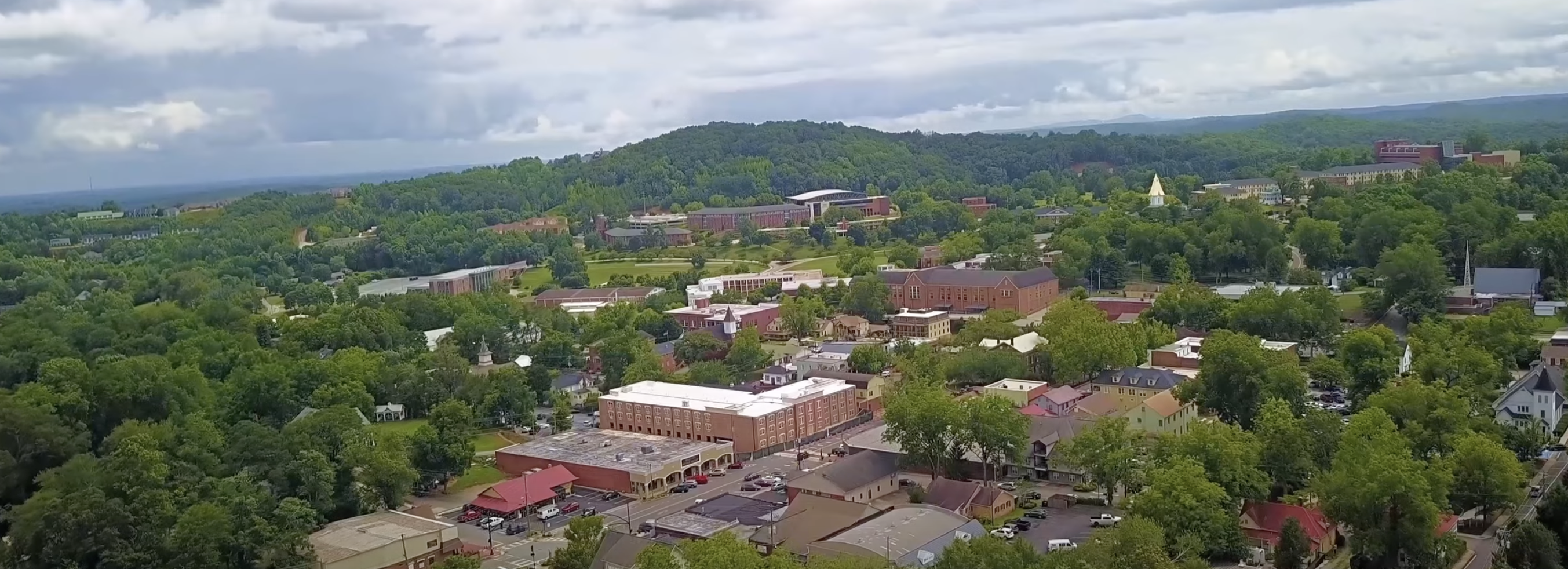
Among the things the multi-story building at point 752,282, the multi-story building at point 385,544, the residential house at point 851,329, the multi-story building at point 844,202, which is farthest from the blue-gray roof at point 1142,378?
the multi-story building at point 844,202

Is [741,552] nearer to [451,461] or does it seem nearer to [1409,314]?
[451,461]

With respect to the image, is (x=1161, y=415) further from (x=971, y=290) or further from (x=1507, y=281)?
(x=971, y=290)

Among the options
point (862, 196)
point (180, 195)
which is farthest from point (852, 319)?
point (180, 195)

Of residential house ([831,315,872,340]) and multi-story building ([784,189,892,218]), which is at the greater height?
multi-story building ([784,189,892,218])

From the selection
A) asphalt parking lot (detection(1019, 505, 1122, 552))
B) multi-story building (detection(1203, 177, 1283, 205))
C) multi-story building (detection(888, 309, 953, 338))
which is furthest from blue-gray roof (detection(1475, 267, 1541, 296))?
multi-story building (detection(1203, 177, 1283, 205))

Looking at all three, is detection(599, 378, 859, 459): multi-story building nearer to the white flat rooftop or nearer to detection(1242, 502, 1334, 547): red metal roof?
the white flat rooftop

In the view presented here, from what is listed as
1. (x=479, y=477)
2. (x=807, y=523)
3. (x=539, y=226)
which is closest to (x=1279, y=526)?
(x=807, y=523)

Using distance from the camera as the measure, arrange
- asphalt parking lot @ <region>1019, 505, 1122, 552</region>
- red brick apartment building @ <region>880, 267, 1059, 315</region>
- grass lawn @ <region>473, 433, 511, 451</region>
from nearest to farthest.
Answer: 1. asphalt parking lot @ <region>1019, 505, 1122, 552</region>
2. grass lawn @ <region>473, 433, 511, 451</region>
3. red brick apartment building @ <region>880, 267, 1059, 315</region>
